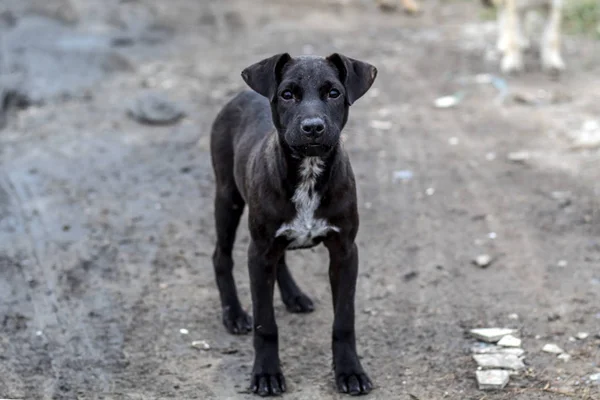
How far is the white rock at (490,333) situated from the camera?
5340 mm

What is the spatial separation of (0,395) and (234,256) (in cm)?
208

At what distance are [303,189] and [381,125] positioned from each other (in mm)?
4405

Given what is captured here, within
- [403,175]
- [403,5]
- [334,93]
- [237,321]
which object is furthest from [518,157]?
[403,5]

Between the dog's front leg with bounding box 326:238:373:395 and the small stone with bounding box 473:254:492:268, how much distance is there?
5.80 feet

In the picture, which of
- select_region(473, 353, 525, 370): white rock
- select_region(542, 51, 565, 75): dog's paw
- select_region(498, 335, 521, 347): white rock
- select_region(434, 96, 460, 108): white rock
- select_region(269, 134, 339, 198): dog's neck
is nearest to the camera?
select_region(269, 134, 339, 198): dog's neck

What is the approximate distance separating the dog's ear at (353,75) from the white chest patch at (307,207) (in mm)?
343

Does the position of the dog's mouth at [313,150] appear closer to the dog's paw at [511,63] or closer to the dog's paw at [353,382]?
the dog's paw at [353,382]

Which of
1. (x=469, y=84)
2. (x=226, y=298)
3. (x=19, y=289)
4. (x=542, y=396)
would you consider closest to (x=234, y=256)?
(x=226, y=298)

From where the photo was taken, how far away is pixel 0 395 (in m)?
4.77

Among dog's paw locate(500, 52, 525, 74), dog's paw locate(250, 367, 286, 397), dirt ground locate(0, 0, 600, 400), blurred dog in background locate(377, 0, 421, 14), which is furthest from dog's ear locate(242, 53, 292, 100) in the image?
blurred dog in background locate(377, 0, 421, 14)

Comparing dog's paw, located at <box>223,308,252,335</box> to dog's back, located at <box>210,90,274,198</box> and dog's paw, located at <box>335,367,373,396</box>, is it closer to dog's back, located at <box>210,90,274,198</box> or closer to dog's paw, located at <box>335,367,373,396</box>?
dog's back, located at <box>210,90,274,198</box>

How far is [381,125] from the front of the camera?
29.2ft

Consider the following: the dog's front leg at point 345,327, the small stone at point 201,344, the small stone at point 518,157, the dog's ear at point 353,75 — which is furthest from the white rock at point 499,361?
the small stone at point 518,157

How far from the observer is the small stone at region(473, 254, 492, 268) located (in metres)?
6.33
